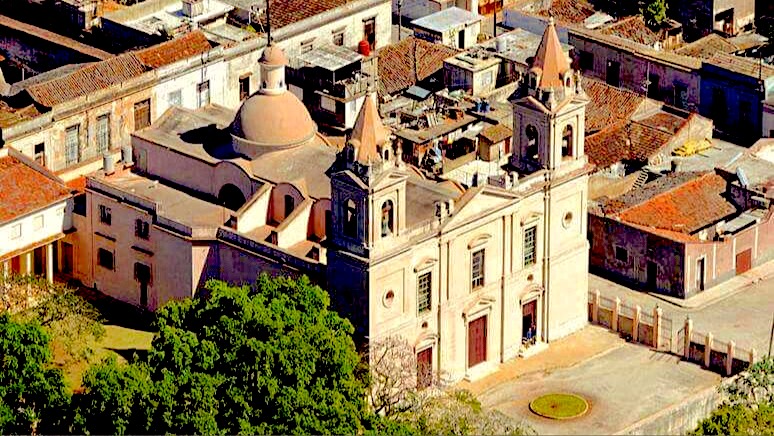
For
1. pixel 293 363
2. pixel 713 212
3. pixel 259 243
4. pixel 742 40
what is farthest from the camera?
pixel 742 40

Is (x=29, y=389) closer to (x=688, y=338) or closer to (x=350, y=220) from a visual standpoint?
(x=350, y=220)

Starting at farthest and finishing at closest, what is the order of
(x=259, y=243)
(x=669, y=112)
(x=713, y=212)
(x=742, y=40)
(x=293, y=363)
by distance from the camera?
(x=742, y=40) < (x=669, y=112) < (x=713, y=212) < (x=259, y=243) < (x=293, y=363)

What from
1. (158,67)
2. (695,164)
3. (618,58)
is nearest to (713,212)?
(695,164)

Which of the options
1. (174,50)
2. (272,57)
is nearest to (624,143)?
(174,50)

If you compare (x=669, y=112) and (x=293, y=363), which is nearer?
(x=293, y=363)

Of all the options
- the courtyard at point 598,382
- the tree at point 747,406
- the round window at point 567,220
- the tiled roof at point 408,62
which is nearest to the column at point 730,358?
the courtyard at point 598,382

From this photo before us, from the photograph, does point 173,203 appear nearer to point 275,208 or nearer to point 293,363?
point 275,208
